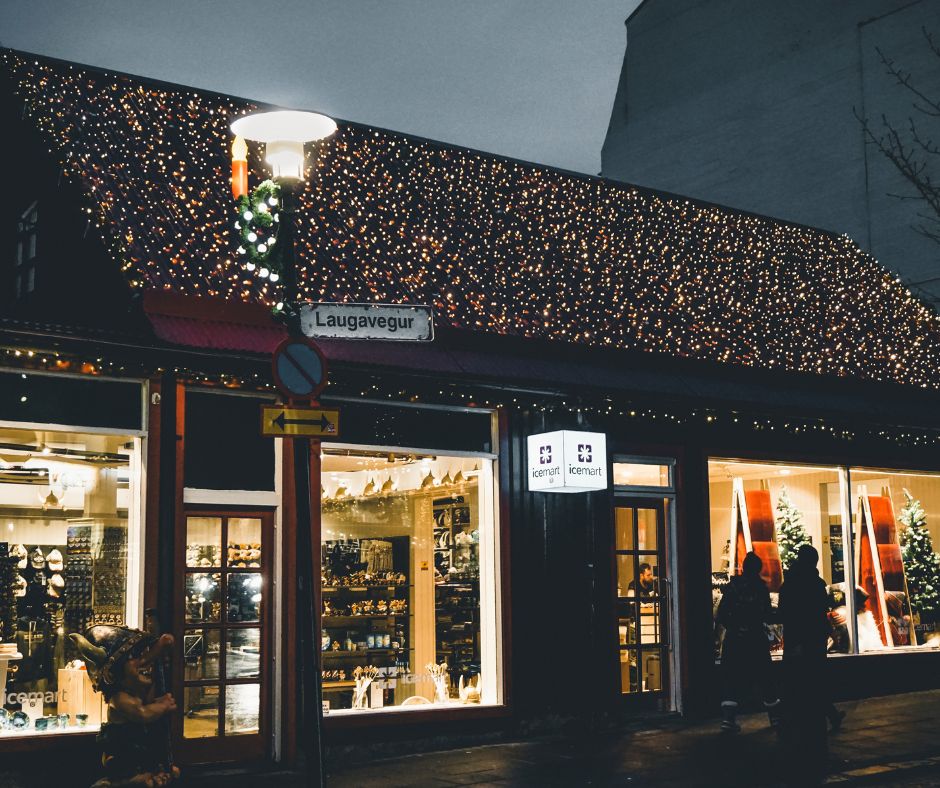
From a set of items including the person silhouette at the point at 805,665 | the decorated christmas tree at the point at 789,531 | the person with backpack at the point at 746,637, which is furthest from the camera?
the decorated christmas tree at the point at 789,531

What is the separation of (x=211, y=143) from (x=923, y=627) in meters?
12.2

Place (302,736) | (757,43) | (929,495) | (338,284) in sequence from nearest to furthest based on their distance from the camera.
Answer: (302,736) < (338,284) < (929,495) < (757,43)

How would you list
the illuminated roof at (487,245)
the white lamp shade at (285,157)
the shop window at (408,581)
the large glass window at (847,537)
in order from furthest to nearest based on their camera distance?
the large glass window at (847,537), the shop window at (408,581), the illuminated roof at (487,245), the white lamp shade at (285,157)

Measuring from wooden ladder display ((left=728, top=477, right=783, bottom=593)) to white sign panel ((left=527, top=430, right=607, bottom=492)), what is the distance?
3.59 metres

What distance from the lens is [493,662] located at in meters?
12.9

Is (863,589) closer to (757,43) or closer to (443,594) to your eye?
(443,594)

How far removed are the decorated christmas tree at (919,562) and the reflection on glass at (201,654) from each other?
35.7ft

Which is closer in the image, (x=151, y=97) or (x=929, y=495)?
(x=151, y=97)

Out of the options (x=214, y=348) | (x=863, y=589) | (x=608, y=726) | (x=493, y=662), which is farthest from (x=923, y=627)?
(x=214, y=348)

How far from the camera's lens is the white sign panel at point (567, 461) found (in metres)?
12.7

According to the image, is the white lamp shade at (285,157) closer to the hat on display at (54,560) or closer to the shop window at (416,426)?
the shop window at (416,426)

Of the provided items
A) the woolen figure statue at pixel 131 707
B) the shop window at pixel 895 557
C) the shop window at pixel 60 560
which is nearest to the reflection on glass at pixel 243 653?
the shop window at pixel 60 560

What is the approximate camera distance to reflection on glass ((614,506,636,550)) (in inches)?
565

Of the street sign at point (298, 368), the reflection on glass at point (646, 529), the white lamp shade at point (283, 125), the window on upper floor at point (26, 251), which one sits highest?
the window on upper floor at point (26, 251)
